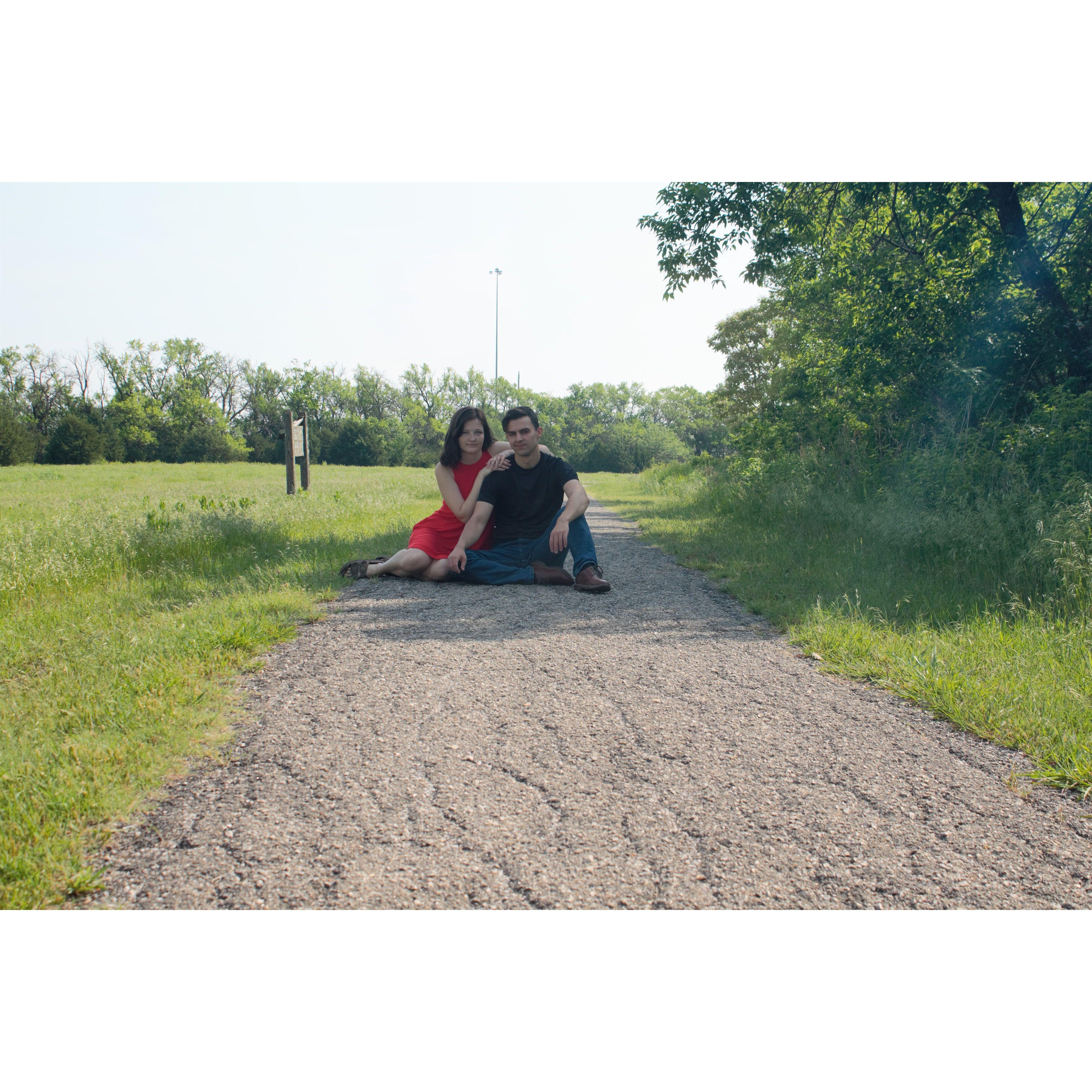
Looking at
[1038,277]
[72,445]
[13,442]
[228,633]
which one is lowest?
[228,633]

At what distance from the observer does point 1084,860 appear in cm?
220

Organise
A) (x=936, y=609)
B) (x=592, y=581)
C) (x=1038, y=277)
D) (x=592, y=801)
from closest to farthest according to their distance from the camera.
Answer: (x=592, y=801), (x=936, y=609), (x=592, y=581), (x=1038, y=277)

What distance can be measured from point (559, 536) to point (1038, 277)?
806cm

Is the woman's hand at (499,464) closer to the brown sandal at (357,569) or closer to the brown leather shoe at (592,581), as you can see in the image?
the brown leather shoe at (592,581)

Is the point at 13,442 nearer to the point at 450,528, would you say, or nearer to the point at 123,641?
the point at 450,528

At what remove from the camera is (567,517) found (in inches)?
254

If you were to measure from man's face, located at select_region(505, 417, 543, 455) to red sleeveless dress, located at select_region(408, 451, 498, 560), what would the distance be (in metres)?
0.56

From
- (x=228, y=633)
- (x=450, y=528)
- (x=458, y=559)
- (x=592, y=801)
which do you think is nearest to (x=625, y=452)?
(x=450, y=528)

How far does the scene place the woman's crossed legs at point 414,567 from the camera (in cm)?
661

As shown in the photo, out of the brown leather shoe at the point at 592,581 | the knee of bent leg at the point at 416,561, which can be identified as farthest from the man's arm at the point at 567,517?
the knee of bent leg at the point at 416,561

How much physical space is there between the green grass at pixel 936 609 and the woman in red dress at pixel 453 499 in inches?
98.6

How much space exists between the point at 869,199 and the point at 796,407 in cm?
582

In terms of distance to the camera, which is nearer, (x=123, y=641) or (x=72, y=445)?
(x=123, y=641)

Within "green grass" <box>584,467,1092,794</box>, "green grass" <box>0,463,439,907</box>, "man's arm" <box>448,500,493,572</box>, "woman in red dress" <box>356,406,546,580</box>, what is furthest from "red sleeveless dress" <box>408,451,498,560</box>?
"green grass" <box>584,467,1092,794</box>
